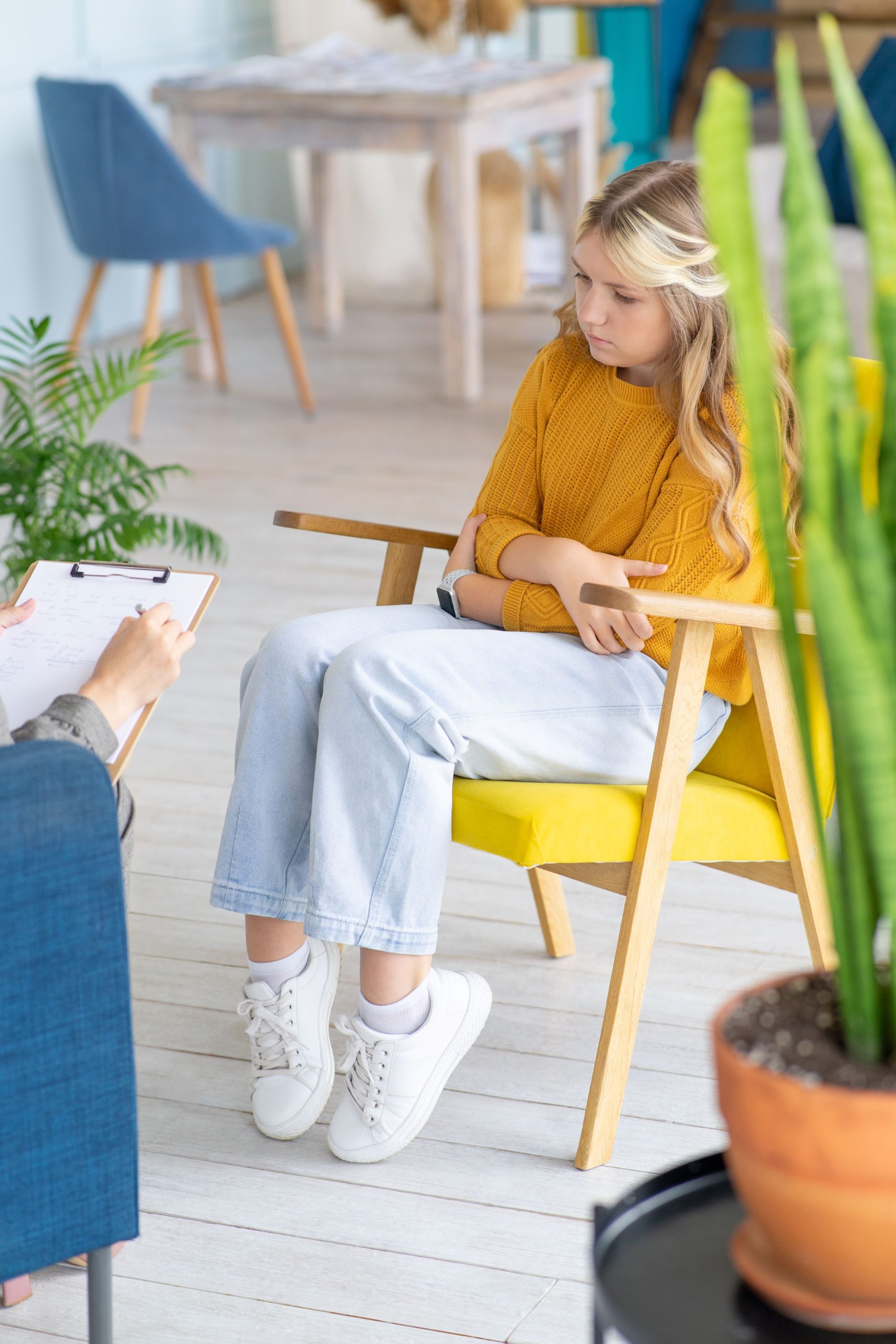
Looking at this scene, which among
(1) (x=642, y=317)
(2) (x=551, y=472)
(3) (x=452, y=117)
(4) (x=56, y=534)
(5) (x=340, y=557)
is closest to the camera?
(1) (x=642, y=317)

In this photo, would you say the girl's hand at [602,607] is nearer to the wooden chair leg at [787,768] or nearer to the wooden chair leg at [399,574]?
the wooden chair leg at [787,768]

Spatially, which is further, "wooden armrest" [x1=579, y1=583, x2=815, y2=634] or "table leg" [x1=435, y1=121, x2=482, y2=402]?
"table leg" [x1=435, y1=121, x2=482, y2=402]

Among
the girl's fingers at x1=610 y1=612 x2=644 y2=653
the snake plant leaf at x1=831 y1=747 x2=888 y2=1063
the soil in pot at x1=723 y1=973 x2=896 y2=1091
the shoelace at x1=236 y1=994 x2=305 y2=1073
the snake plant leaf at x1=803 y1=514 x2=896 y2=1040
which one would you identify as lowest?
the shoelace at x1=236 y1=994 x2=305 y2=1073

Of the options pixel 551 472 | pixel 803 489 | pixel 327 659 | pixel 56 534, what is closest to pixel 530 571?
pixel 551 472

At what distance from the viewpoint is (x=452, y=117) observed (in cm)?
459

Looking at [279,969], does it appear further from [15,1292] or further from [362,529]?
[362,529]

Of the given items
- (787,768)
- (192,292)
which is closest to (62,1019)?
(787,768)

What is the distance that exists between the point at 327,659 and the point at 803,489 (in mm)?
898

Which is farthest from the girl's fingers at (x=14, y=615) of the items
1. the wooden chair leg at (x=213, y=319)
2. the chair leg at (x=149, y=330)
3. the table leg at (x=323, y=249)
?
the table leg at (x=323, y=249)

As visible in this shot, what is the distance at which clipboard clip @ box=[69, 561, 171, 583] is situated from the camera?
1.59 metres

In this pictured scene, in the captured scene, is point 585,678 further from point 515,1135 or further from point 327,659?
point 515,1135

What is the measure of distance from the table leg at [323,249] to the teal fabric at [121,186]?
1.23m

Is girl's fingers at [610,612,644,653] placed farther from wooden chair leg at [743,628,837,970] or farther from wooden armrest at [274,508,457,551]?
wooden armrest at [274,508,457,551]

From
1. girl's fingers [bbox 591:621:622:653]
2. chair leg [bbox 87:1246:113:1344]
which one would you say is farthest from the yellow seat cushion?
chair leg [bbox 87:1246:113:1344]
